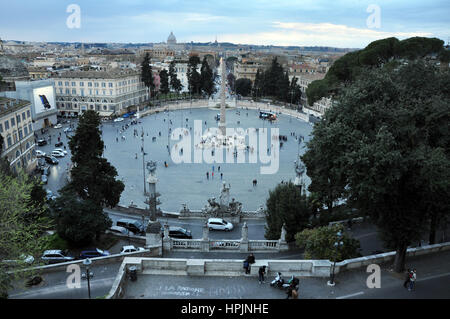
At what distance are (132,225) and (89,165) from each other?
450cm

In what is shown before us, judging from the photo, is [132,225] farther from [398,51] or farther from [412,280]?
[398,51]

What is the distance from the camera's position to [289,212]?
18359 mm

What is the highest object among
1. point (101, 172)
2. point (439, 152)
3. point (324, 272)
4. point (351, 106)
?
point (351, 106)

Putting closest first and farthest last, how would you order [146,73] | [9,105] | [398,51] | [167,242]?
[167,242]
[9,105]
[398,51]
[146,73]

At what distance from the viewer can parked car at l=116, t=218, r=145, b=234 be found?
74.8ft

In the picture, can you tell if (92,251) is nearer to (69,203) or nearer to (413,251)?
(69,203)

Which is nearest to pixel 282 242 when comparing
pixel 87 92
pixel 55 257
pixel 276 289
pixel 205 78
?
pixel 276 289

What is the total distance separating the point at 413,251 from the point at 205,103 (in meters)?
63.3

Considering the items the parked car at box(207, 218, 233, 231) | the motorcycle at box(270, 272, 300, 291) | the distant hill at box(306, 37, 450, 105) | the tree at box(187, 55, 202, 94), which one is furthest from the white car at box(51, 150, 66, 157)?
the tree at box(187, 55, 202, 94)

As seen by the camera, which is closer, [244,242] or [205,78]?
[244,242]
